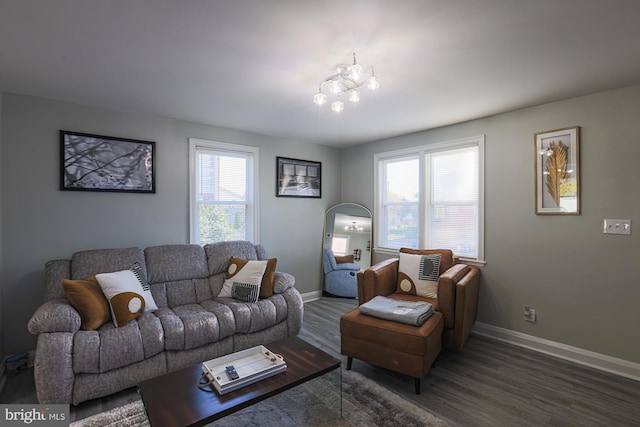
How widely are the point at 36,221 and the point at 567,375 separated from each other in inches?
186

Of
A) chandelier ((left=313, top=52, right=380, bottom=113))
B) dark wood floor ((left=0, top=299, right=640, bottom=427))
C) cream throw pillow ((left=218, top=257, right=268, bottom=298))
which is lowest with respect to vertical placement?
dark wood floor ((left=0, top=299, right=640, bottom=427))

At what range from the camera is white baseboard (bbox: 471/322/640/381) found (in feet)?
8.39

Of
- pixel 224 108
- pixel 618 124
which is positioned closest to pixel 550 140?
pixel 618 124

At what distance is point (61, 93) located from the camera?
8.84 ft

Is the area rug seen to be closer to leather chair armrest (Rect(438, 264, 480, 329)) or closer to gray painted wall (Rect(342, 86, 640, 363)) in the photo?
leather chair armrest (Rect(438, 264, 480, 329))

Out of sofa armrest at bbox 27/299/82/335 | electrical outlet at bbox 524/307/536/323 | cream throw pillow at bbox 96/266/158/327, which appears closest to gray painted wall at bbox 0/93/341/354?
cream throw pillow at bbox 96/266/158/327

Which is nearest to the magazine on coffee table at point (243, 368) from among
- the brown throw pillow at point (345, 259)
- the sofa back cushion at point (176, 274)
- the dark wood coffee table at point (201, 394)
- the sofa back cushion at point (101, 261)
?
the dark wood coffee table at point (201, 394)

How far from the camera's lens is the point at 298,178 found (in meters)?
4.56

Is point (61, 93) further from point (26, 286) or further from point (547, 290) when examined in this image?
point (547, 290)

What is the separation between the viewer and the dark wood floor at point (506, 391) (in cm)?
204

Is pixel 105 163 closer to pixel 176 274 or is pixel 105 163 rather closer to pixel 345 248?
pixel 176 274

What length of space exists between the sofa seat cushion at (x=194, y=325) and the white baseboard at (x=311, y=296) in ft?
6.29

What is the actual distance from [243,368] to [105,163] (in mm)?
2502

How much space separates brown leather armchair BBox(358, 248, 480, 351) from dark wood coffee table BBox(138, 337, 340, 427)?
48.1 inches
